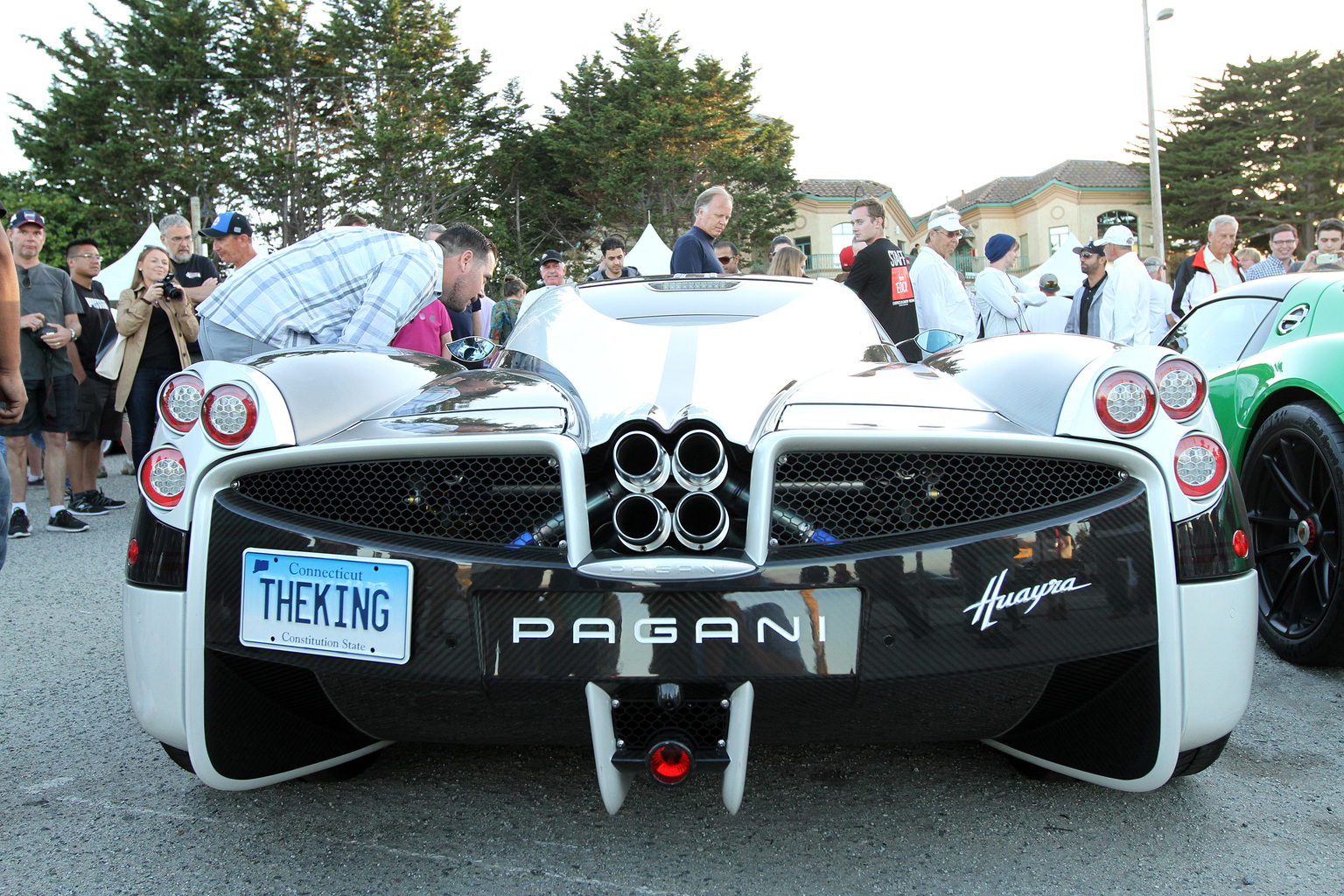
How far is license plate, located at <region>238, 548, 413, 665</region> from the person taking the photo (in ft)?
5.48

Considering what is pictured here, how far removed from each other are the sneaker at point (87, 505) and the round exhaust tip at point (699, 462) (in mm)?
6243

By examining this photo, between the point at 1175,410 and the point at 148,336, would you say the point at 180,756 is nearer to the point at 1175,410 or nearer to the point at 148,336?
the point at 1175,410

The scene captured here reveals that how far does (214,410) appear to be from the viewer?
72.3 inches

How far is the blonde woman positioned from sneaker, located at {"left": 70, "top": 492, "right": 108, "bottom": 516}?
5017mm

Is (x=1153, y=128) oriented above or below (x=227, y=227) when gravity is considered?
above

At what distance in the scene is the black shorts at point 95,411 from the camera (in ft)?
20.7

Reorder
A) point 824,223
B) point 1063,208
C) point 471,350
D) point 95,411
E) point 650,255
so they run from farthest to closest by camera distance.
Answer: point 1063,208, point 824,223, point 650,255, point 95,411, point 471,350

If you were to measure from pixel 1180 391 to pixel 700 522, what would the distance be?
98 cm

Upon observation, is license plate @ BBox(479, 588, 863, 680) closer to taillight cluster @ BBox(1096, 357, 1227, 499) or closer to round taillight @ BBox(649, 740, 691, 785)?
round taillight @ BBox(649, 740, 691, 785)

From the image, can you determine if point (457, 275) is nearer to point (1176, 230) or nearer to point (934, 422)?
point (934, 422)

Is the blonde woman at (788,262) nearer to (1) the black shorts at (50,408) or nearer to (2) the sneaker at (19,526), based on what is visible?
(1) the black shorts at (50,408)

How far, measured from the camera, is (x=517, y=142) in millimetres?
40188

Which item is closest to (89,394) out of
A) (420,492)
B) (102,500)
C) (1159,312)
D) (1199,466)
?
(102,500)

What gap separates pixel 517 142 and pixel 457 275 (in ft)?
127
